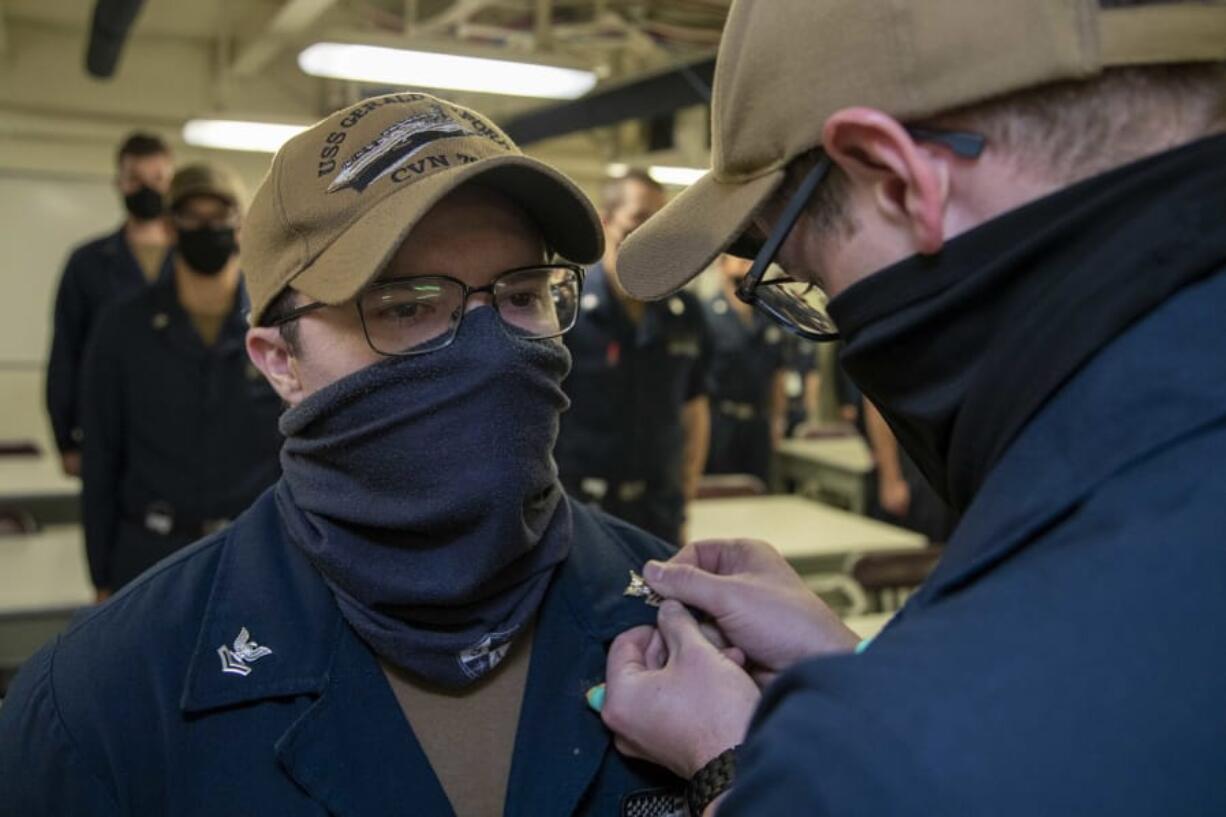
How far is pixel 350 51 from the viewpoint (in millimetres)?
4328

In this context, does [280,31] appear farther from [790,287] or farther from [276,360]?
[790,287]

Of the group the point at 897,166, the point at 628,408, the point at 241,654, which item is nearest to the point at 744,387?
the point at 628,408

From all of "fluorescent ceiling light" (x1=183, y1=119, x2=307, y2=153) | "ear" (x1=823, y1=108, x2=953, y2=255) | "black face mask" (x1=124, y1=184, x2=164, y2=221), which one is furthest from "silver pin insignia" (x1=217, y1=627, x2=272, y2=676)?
"fluorescent ceiling light" (x1=183, y1=119, x2=307, y2=153)

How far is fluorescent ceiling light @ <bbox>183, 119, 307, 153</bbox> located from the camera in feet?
21.8

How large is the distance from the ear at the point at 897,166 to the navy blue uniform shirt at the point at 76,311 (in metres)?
4.03

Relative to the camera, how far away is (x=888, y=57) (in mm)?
857

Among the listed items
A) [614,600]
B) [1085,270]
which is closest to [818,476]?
[614,600]

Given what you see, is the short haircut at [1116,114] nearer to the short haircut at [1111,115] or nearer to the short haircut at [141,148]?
the short haircut at [1111,115]

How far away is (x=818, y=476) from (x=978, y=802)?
6.66 m

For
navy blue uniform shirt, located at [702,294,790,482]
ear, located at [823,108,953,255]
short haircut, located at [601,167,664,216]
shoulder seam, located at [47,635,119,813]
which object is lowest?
navy blue uniform shirt, located at [702,294,790,482]

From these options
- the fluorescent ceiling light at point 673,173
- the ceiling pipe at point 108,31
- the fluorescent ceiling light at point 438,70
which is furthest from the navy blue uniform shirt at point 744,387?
the ceiling pipe at point 108,31

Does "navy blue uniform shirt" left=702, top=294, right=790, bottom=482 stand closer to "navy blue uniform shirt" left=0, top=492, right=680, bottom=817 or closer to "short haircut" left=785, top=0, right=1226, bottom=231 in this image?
"navy blue uniform shirt" left=0, top=492, right=680, bottom=817

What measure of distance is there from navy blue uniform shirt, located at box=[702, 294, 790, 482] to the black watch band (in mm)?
6114

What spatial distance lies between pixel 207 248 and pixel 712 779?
9.55 feet
